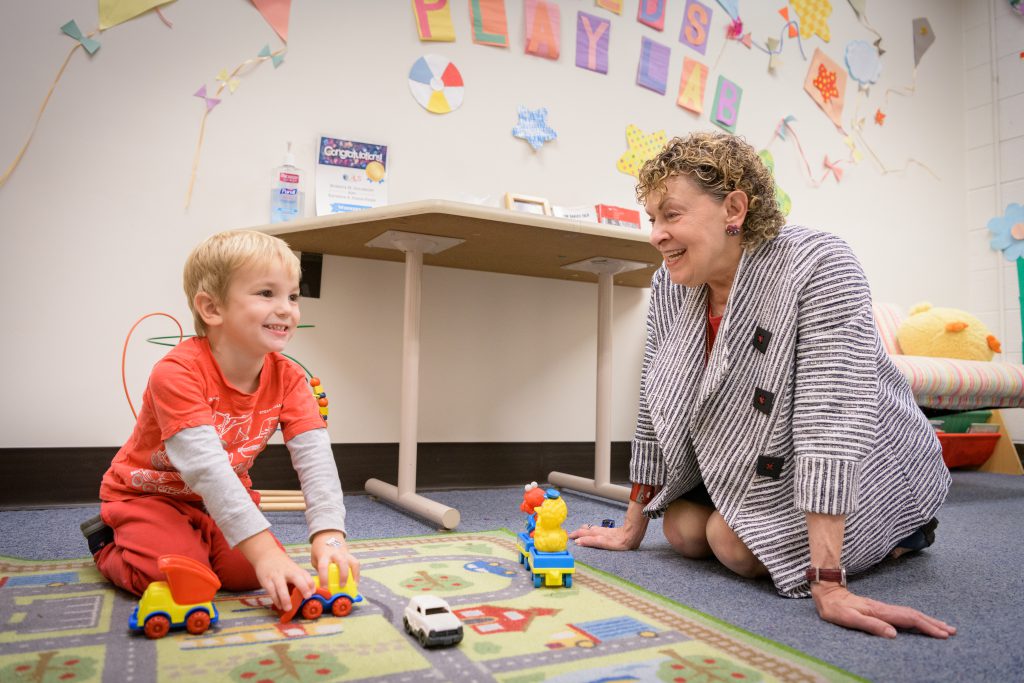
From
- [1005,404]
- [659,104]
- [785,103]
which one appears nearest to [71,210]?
[659,104]

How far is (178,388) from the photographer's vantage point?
85 centimetres

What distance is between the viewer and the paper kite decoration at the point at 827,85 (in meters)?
2.71

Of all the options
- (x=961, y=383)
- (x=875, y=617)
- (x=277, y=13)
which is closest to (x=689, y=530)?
(x=875, y=617)

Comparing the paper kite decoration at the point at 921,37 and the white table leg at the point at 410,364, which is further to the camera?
the paper kite decoration at the point at 921,37

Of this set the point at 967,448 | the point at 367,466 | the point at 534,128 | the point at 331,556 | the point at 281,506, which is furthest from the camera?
the point at 967,448

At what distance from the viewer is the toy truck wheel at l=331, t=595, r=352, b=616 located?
827 millimetres

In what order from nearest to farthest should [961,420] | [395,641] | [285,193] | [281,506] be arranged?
1. [395,641]
2. [281,506]
3. [285,193]
4. [961,420]

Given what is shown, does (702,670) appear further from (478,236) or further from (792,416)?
(478,236)

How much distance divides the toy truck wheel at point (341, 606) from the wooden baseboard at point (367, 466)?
986 millimetres

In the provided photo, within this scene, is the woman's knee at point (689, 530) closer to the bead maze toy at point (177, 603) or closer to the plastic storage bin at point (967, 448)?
the bead maze toy at point (177, 603)

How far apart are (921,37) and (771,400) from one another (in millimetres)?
2846

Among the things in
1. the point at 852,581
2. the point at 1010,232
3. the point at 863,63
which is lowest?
the point at 852,581

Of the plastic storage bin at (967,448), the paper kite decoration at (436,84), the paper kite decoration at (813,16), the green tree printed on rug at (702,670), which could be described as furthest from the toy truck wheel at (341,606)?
the paper kite decoration at (813,16)

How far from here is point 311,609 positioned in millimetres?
809
